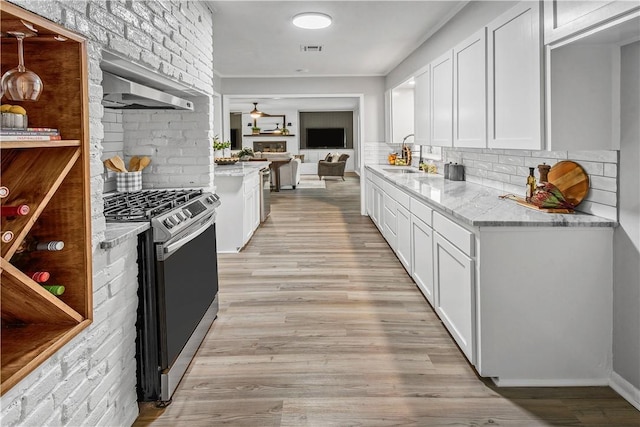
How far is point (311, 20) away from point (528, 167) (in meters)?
2.30

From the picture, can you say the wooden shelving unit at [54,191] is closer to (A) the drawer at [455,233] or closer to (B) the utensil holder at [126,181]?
(B) the utensil holder at [126,181]

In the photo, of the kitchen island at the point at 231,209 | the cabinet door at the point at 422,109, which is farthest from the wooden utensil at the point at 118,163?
the cabinet door at the point at 422,109

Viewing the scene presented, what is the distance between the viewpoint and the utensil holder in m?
3.18

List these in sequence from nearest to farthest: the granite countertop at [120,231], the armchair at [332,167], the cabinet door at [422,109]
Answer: the granite countertop at [120,231]
the cabinet door at [422,109]
the armchair at [332,167]

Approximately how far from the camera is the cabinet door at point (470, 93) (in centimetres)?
333

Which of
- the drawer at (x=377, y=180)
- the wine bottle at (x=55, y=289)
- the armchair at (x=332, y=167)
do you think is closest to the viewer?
the wine bottle at (x=55, y=289)

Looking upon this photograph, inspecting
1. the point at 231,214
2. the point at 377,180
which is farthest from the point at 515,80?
the point at 377,180

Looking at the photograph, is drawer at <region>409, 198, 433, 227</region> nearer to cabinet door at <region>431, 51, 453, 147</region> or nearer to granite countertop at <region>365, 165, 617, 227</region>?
granite countertop at <region>365, 165, 617, 227</region>

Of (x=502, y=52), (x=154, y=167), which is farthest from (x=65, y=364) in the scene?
(x=502, y=52)

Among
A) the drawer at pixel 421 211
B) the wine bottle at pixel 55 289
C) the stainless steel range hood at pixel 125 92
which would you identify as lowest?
the wine bottle at pixel 55 289

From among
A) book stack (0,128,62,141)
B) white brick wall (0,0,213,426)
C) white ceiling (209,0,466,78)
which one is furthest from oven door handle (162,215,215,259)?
white ceiling (209,0,466,78)

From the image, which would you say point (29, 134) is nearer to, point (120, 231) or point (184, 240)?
point (120, 231)

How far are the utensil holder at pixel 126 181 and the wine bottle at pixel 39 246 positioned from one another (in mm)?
1638

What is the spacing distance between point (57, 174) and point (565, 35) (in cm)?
213
